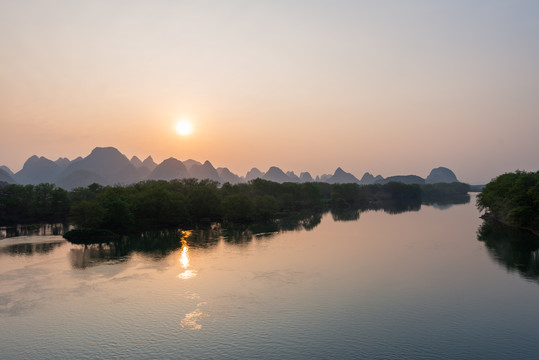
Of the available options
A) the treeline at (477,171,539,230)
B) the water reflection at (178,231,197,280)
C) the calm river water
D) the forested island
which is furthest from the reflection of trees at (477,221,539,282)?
the forested island

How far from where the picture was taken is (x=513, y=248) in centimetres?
6119

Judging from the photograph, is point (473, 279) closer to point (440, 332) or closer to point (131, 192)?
point (440, 332)

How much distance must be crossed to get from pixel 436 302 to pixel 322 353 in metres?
16.4

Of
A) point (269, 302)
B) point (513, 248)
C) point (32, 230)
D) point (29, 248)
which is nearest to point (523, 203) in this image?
point (513, 248)

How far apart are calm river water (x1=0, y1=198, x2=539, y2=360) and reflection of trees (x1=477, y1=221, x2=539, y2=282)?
1.39 feet

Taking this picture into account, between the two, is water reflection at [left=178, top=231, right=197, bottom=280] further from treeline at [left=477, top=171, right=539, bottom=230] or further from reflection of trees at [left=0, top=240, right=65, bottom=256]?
treeline at [left=477, top=171, right=539, bottom=230]

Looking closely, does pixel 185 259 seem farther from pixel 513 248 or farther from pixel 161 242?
pixel 513 248

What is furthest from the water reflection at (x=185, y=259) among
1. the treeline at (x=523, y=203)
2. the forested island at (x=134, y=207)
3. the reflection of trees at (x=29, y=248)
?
the treeline at (x=523, y=203)

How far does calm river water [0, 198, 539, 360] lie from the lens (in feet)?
83.0

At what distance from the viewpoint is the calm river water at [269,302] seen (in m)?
25.3

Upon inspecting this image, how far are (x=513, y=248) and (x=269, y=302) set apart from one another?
167ft

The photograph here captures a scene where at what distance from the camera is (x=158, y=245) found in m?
67.7

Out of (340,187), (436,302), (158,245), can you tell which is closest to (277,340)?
(436,302)

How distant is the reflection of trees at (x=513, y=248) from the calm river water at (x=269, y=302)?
0.42 meters
